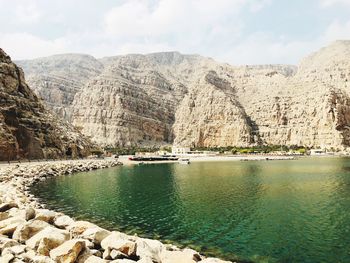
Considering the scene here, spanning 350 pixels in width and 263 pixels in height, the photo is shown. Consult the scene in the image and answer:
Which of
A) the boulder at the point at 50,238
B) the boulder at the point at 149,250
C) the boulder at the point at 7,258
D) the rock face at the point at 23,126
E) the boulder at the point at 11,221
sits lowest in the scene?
the boulder at the point at 149,250

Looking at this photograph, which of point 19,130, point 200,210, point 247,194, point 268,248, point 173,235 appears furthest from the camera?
point 19,130

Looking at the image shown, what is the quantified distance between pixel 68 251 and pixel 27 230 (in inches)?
189

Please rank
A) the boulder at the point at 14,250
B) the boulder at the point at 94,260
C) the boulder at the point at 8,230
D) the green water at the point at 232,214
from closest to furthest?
the boulder at the point at 14,250
the boulder at the point at 94,260
the boulder at the point at 8,230
the green water at the point at 232,214

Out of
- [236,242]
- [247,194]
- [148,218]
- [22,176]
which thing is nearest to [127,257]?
[236,242]

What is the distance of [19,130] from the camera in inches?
3895

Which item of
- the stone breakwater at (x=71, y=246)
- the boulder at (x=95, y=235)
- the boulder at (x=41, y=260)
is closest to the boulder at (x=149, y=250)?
the stone breakwater at (x=71, y=246)

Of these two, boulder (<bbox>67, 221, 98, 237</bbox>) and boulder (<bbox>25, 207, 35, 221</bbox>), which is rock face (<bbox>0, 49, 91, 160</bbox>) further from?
boulder (<bbox>67, 221, 98, 237</bbox>)

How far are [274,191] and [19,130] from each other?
241ft

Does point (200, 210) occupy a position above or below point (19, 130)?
below

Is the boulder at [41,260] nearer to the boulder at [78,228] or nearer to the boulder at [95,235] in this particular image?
the boulder at [95,235]

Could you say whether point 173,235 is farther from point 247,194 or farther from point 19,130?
point 19,130

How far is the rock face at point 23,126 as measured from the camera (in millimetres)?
93500

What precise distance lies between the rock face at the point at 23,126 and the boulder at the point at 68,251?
260 ft

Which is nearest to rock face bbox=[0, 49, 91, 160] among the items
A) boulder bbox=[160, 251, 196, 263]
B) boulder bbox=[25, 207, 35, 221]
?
boulder bbox=[25, 207, 35, 221]
